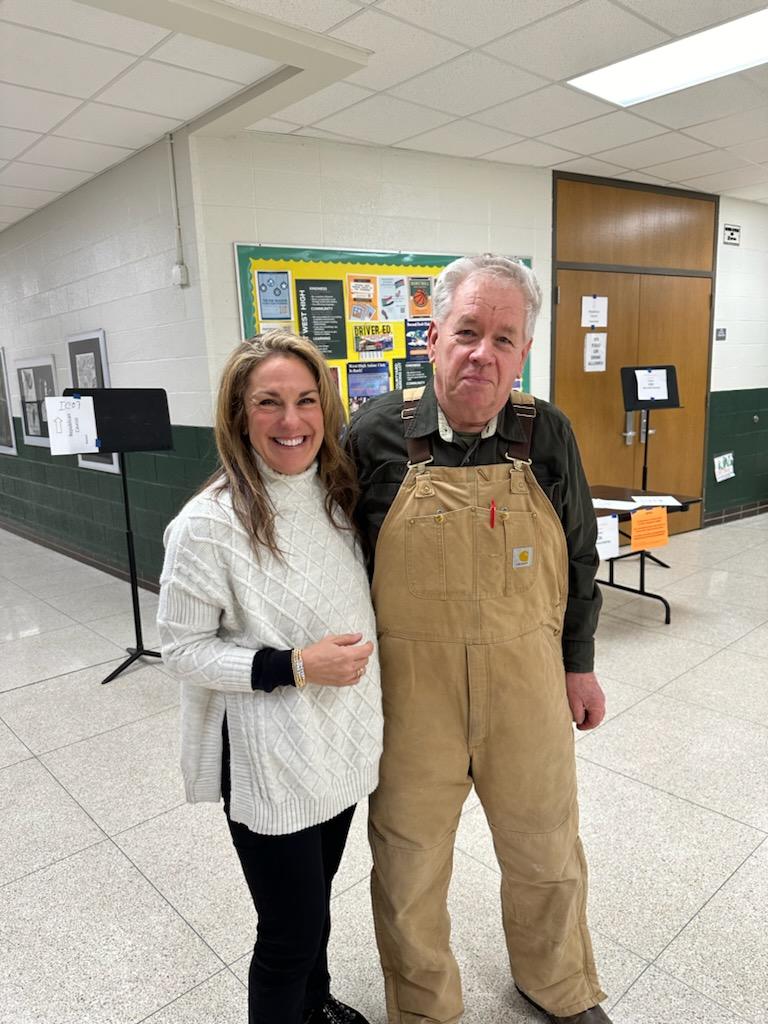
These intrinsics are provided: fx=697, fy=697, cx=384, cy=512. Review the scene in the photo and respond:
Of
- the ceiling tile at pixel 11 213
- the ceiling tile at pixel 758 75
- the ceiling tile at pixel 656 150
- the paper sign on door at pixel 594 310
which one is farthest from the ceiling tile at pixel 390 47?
the ceiling tile at pixel 11 213

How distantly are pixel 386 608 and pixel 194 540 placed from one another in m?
0.38

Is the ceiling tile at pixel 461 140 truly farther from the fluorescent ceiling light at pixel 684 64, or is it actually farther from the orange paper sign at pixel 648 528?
the orange paper sign at pixel 648 528

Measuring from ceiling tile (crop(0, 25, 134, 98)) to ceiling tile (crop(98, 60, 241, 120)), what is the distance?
8cm

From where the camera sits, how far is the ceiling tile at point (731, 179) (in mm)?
4984

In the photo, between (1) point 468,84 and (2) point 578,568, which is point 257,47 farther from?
(2) point 578,568

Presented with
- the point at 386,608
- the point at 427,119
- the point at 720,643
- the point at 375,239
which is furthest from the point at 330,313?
the point at 386,608

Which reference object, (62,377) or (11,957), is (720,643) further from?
(62,377)

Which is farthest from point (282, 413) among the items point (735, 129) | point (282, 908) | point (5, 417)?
point (5, 417)

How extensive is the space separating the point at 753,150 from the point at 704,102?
1123mm

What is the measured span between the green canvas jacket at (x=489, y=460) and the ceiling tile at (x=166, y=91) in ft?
7.87

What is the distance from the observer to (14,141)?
12.2 ft

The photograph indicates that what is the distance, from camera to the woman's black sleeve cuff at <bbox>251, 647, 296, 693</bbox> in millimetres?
1112

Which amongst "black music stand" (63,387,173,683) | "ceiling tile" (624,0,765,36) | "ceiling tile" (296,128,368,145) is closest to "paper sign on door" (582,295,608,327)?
"ceiling tile" (296,128,368,145)

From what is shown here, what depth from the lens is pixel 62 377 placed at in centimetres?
534
